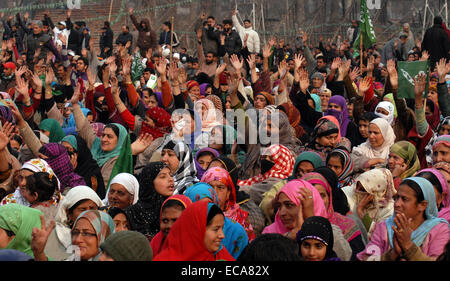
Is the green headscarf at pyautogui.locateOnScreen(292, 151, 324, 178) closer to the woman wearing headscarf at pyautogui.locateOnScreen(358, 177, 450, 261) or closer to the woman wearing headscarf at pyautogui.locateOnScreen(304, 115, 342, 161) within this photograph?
the woman wearing headscarf at pyautogui.locateOnScreen(304, 115, 342, 161)

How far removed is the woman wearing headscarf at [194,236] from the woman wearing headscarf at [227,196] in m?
1.09

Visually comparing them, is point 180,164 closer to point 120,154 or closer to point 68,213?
point 120,154

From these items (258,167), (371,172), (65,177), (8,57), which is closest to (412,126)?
(258,167)

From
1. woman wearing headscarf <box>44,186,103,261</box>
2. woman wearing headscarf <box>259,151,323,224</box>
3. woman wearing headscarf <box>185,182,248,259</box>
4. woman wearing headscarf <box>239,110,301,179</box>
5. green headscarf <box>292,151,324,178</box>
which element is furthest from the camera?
woman wearing headscarf <box>239,110,301,179</box>

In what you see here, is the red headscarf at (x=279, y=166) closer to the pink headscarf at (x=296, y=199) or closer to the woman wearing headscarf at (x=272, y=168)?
the woman wearing headscarf at (x=272, y=168)

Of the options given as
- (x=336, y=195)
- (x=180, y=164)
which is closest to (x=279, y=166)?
(x=180, y=164)

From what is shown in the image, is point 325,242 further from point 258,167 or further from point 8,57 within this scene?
point 8,57

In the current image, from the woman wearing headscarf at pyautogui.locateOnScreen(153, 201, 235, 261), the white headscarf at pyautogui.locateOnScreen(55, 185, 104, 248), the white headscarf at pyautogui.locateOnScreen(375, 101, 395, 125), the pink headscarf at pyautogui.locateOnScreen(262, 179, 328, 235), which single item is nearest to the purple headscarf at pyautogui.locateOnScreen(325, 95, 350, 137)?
the white headscarf at pyautogui.locateOnScreen(375, 101, 395, 125)

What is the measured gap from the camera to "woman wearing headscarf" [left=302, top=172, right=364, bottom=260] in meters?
4.04

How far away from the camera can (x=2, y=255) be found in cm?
271

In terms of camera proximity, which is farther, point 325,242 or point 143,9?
point 143,9

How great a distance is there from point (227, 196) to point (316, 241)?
1.22 m

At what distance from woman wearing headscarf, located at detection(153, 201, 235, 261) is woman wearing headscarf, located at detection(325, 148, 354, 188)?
2052 millimetres

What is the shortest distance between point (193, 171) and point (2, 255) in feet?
→ 9.03
